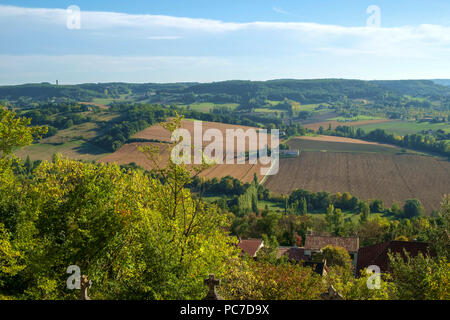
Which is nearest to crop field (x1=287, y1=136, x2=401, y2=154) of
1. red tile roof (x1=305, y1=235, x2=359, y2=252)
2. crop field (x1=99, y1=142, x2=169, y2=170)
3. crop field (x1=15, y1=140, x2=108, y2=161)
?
crop field (x1=99, y1=142, x2=169, y2=170)

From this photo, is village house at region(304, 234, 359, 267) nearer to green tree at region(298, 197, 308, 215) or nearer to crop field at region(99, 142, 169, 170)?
green tree at region(298, 197, 308, 215)

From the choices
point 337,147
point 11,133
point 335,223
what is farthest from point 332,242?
point 337,147

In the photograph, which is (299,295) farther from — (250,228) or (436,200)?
(436,200)

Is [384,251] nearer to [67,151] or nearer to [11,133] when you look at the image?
[11,133]

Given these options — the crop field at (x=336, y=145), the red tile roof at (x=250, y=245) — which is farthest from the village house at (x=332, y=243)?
the crop field at (x=336, y=145)

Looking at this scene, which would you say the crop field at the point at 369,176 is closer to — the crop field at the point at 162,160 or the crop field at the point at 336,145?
the crop field at the point at 336,145
